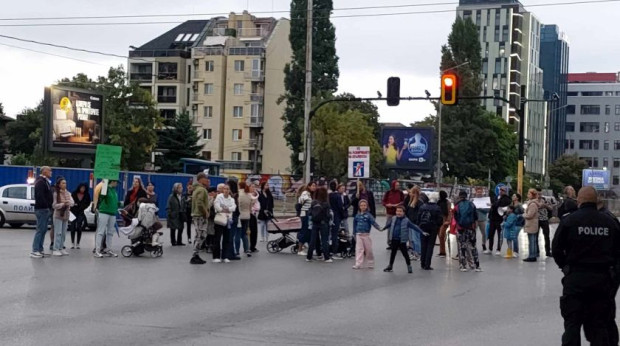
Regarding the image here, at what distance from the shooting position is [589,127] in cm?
16475

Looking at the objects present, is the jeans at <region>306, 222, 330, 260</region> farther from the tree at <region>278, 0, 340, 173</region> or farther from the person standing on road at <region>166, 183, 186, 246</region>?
the tree at <region>278, 0, 340, 173</region>

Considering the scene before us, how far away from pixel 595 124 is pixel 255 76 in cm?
8610

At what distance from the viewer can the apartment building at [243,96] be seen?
322 ft

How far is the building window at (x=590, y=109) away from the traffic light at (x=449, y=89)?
142347 mm

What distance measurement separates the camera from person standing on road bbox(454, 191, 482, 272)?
1984 centimetres

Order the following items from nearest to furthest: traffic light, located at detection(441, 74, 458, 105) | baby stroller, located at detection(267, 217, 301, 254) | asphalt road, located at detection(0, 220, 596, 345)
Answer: asphalt road, located at detection(0, 220, 596, 345) → baby stroller, located at detection(267, 217, 301, 254) → traffic light, located at detection(441, 74, 458, 105)

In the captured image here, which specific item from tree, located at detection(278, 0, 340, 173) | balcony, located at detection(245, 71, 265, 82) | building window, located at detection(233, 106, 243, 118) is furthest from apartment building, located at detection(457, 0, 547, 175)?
tree, located at detection(278, 0, 340, 173)

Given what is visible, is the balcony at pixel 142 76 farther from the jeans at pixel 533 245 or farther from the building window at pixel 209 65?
the jeans at pixel 533 245

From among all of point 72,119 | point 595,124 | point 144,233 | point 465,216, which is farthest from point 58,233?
point 595,124

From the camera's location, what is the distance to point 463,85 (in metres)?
86.1

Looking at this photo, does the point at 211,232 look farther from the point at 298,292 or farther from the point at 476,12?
the point at 476,12

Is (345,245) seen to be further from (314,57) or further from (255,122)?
(255,122)

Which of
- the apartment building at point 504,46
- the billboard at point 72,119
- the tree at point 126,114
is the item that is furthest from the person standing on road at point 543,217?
the apartment building at point 504,46

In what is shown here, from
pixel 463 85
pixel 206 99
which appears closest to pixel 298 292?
pixel 463 85
